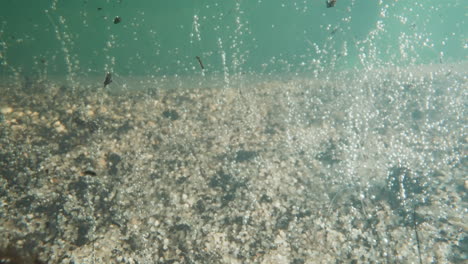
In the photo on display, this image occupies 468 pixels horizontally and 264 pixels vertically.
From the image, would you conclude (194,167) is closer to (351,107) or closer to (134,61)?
(351,107)

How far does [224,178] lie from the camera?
10.8ft

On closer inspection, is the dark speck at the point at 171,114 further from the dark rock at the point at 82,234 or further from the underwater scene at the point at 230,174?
the dark rock at the point at 82,234

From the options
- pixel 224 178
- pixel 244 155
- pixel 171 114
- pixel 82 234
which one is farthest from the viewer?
pixel 171 114

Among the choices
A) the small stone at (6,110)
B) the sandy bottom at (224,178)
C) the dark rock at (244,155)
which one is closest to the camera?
the sandy bottom at (224,178)

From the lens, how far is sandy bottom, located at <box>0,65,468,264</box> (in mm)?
2531

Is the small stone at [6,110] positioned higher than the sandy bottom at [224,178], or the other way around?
the small stone at [6,110]

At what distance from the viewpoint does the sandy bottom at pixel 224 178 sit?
2531 millimetres

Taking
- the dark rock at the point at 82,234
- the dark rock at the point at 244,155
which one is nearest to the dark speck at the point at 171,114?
the dark rock at the point at 244,155

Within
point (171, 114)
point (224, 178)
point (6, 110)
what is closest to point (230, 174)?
point (224, 178)

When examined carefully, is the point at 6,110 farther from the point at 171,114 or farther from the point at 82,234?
the point at 82,234

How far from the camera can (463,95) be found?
5797 millimetres

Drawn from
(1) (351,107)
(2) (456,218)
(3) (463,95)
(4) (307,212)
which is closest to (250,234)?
(4) (307,212)

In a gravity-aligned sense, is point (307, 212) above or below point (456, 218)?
above

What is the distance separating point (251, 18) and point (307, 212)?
23.5 meters
